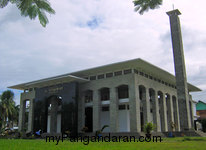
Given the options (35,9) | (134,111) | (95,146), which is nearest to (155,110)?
(134,111)

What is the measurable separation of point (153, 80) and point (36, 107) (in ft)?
68.3

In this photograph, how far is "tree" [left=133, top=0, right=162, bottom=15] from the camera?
9.40 m

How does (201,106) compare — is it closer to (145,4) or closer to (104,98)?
(104,98)

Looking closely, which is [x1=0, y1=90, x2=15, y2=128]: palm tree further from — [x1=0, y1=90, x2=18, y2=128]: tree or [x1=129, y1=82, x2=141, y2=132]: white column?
[x1=129, y1=82, x2=141, y2=132]: white column

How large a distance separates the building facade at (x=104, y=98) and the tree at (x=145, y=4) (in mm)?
21481

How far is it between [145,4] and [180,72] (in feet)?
90.3

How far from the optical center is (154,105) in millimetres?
37156

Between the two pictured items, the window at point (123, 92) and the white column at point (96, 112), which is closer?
the white column at point (96, 112)

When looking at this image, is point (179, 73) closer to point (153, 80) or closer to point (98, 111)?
point (153, 80)

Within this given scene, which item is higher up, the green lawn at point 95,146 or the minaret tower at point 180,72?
the minaret tower at point 180,72

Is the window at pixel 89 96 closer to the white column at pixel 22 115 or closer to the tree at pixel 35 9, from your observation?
the white column at pixel 22 115

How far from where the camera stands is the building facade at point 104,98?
3306 cm

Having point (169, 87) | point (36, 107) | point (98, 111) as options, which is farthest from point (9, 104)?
point (169, 87)

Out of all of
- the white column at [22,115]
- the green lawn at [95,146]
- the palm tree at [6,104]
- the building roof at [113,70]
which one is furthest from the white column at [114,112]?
the palm tree at [6,104]
